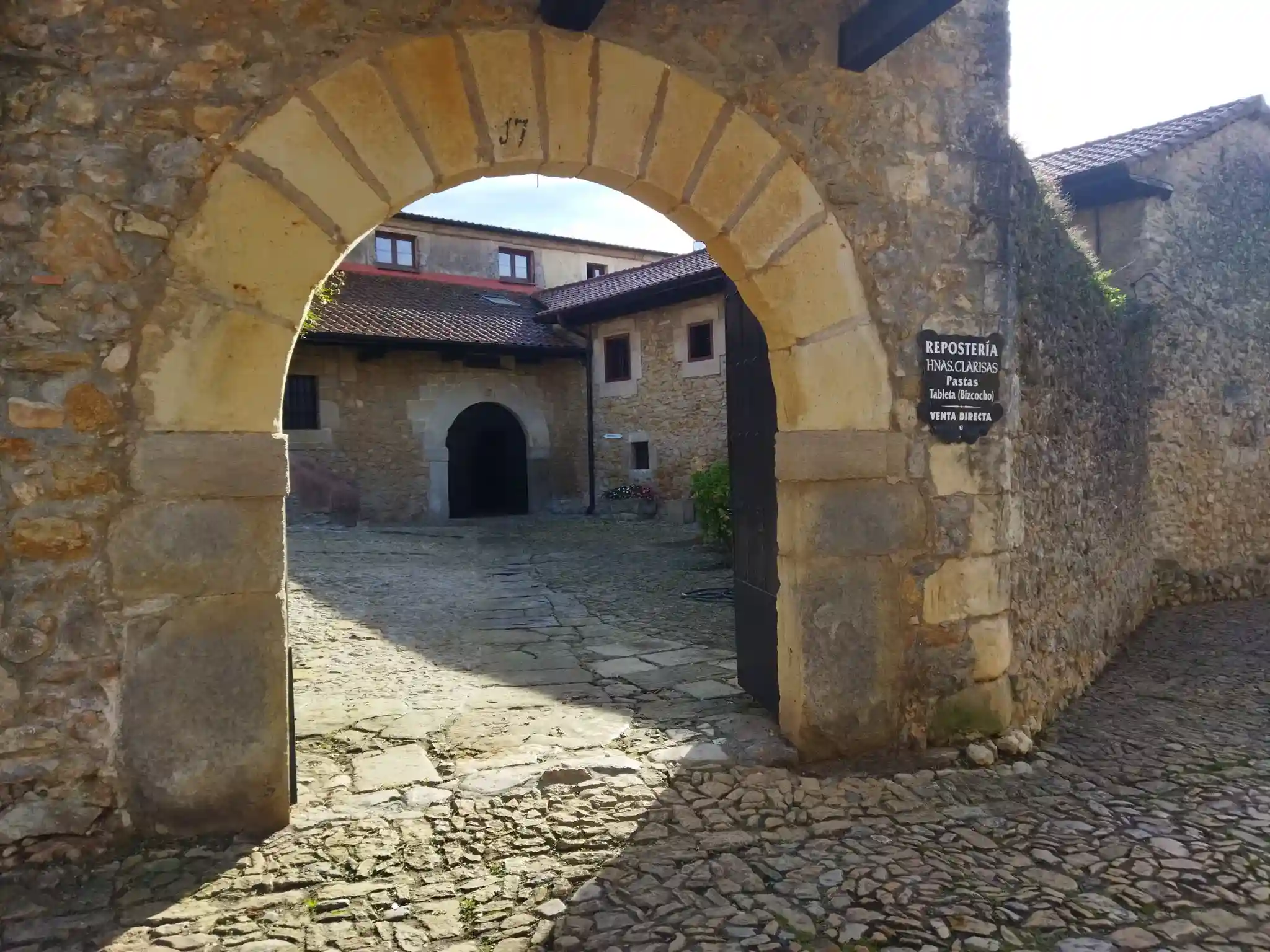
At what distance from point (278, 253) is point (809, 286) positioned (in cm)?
187

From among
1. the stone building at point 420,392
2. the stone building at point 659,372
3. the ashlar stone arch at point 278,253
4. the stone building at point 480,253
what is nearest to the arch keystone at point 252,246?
the ashlar stone arch at point 278,253

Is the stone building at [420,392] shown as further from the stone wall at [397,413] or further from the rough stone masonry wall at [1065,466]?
the rough stone masonry wall at [1065,466]

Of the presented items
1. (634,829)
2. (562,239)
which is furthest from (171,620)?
(562,239)

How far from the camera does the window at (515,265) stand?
21109mm

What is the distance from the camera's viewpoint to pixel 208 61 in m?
2.59

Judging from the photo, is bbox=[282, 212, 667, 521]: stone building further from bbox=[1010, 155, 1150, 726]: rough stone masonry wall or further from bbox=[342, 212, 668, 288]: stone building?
bbox=[1010, 155, 1150, 726]: rough stone masonry wall

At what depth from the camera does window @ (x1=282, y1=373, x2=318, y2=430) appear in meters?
13.7

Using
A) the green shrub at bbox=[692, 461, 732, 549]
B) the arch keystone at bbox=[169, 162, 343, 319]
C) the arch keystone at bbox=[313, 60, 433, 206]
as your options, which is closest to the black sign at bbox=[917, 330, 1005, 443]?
the arch keystone at bbox=[313, 60, 433, 206]

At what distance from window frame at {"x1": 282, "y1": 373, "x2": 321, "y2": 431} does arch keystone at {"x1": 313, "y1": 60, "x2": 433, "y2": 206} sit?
1178cm

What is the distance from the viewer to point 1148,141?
8078 millimetres

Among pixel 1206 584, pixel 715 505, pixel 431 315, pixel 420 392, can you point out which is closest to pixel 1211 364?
pixel 1206 584

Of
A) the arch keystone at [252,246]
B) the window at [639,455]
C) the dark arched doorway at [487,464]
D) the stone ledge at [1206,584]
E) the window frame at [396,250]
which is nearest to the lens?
the arch keystone at [252,246]

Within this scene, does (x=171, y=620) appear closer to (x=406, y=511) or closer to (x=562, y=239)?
(x=406, y=511)

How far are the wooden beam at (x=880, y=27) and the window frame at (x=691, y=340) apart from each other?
10495 millimetres
